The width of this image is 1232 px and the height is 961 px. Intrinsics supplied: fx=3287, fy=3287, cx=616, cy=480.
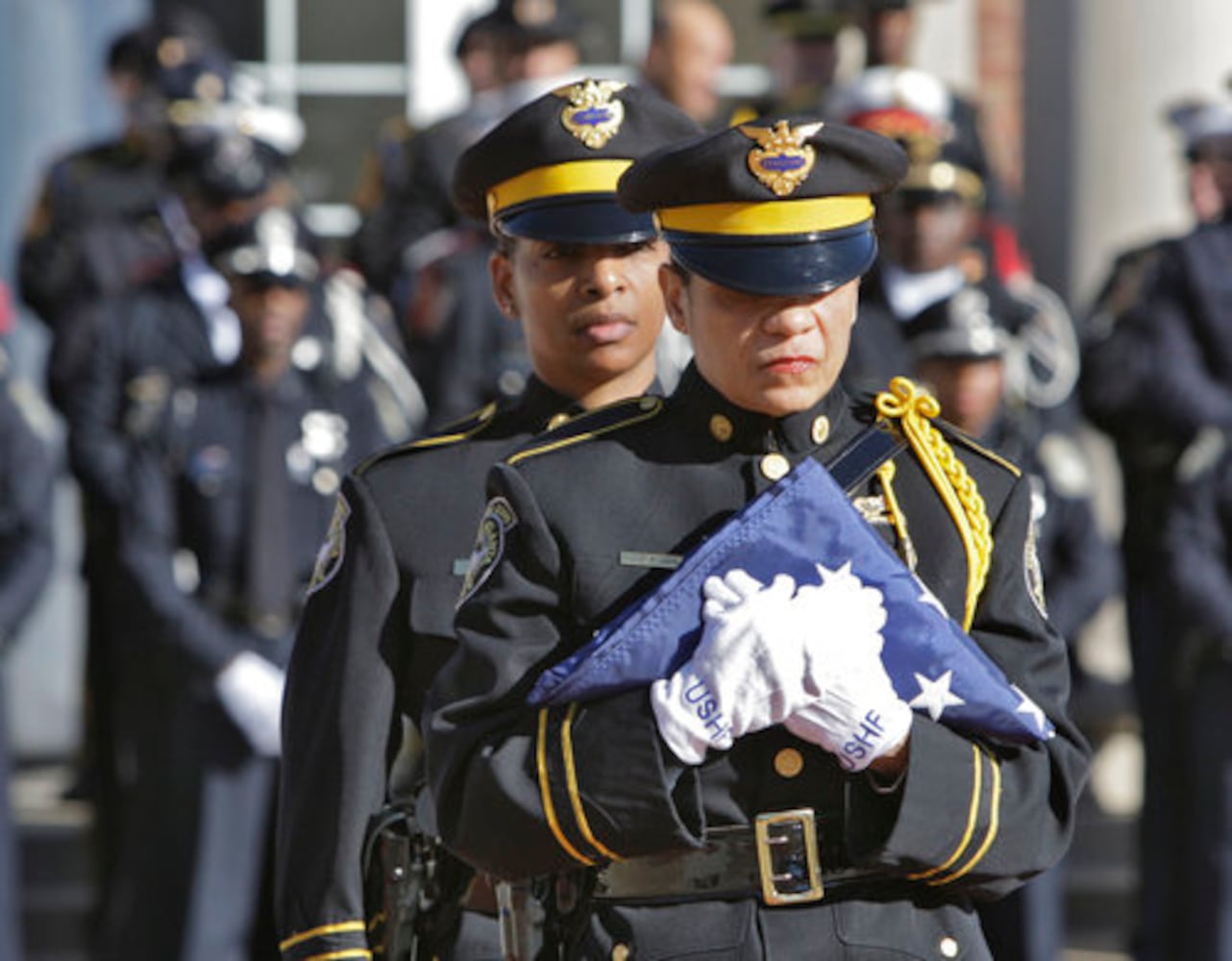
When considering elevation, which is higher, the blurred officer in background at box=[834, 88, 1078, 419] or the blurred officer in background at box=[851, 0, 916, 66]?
the blurred officer in background at box=[851, 0, 916, 66]

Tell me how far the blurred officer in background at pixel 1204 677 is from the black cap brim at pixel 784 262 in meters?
4.07

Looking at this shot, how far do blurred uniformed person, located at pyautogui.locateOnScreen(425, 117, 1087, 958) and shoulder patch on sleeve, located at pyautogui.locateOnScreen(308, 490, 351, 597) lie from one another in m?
0.75

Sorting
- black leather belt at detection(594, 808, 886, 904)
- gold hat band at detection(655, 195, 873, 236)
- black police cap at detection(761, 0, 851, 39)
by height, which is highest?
gold hat band at detection(655, 195, 873, 236)

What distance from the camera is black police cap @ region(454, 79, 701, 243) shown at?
14.7ft

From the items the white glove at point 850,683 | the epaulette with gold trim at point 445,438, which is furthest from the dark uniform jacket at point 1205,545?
the white glove at point 850,683

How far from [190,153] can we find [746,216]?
4805 millimetres

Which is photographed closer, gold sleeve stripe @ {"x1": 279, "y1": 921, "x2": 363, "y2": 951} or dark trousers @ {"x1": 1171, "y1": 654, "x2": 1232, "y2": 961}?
gold sleeve stripe @ {"x1": 279, "y1": 921, "x2": 363, "y2": 951}

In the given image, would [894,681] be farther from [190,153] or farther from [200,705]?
[190,153]

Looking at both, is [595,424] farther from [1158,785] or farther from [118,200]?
[118,200]

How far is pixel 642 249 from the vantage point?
4465 millimetres

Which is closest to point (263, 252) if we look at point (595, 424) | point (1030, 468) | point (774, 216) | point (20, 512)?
point (20, 512)

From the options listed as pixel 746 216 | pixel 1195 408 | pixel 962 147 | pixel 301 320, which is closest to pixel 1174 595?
pixel 1195 408

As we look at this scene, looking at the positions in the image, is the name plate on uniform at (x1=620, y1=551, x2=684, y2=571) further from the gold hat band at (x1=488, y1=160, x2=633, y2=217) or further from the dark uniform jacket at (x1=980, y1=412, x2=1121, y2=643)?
the dark uniform jacket at (x1=980, y1=412, x2=1121, y2=643)

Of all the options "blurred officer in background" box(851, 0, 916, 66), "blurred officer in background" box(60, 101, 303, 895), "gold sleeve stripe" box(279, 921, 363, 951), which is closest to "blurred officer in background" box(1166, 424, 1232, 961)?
"blurred officer in background" box(851, 0, 916, 66)
